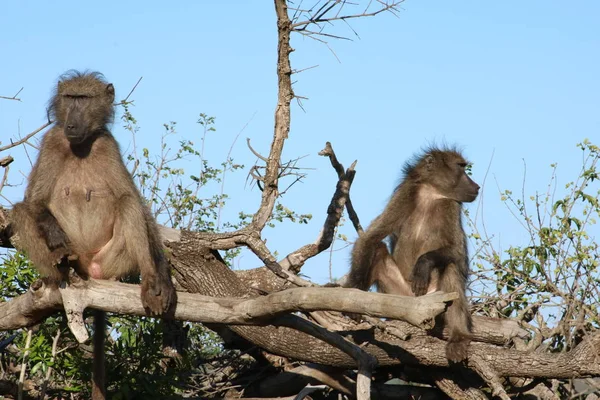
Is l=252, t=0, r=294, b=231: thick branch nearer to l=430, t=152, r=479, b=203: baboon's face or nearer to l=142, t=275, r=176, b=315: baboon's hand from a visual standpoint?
l=142, t=275, r=176, b=315: baboon's hand

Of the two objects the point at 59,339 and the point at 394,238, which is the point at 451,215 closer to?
the point at 394,238

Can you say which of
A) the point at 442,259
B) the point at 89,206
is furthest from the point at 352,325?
the point at 89,206

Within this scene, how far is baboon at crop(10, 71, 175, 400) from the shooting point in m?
5.14

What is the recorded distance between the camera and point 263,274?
702 centimetres

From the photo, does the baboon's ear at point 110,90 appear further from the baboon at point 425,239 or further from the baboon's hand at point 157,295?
the baboon at point 425,239

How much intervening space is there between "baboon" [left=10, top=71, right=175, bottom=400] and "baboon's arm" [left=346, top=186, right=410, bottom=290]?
189cm

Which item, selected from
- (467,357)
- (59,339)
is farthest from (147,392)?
(467,357)

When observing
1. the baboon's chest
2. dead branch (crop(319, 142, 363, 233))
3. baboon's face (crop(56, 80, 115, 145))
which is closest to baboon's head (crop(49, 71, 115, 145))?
baboon's face (crop(56, 80, 115, 145))

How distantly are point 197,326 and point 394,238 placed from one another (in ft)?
6.94

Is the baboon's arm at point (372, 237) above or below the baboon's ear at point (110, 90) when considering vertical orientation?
below

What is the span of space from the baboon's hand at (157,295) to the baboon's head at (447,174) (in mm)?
3218

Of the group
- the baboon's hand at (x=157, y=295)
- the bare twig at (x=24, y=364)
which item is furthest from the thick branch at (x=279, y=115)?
the bare twig at (x=24, y=364)

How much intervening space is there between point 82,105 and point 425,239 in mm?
3120

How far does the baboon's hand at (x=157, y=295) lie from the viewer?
4926mm
